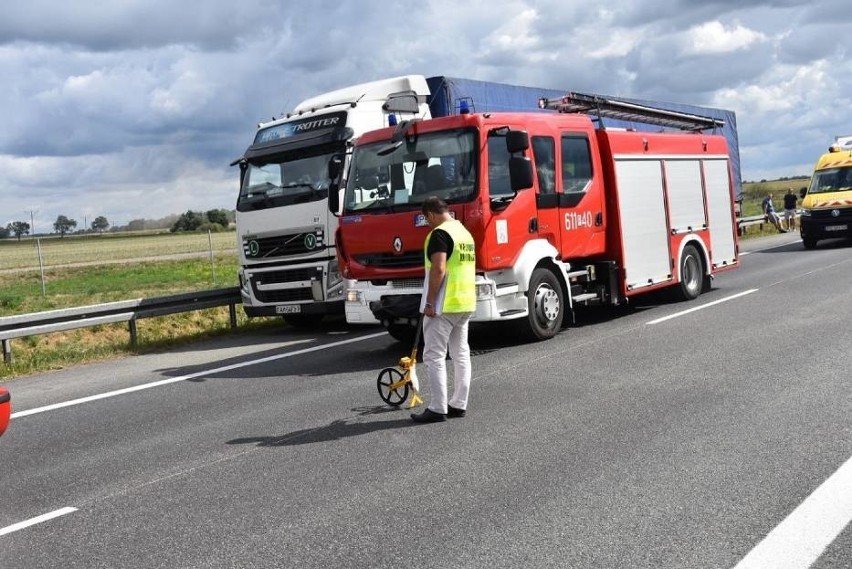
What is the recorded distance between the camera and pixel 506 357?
10.3 meters

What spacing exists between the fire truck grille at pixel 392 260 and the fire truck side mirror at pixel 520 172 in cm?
128

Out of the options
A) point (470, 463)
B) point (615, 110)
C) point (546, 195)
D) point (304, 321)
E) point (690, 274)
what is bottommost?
point (470, 463)

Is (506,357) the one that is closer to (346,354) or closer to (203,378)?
(346,354)

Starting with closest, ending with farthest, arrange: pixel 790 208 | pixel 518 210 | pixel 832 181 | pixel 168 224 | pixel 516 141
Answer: pixel 516 141 → pixel 518 210 → pixel 832 181 → pixel 790 208 → pixel 168 224

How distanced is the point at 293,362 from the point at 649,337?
4.15m

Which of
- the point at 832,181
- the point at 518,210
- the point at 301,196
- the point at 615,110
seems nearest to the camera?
→ the point at 518,210

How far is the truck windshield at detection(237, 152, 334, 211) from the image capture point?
1346cm

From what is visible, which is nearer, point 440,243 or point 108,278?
point 440,243

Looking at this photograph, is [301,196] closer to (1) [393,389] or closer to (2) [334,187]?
(2) [334,187]

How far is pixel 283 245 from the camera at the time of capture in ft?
45.3

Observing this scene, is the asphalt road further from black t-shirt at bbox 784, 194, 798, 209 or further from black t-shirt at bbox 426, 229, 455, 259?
black t-shirt at bbox 784, 194, 798, 209

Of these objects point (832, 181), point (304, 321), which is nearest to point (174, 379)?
point (304, 321)

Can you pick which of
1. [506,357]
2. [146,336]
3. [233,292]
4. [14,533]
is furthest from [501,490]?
[146,336]

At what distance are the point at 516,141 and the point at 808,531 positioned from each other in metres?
6.25
